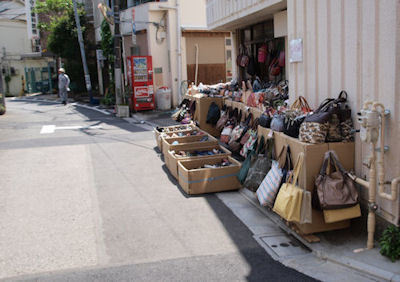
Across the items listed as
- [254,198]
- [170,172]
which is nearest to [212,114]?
[170,172]

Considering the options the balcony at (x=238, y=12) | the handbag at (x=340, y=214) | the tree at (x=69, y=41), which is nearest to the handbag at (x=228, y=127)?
the balcony at (x=238, y=12)

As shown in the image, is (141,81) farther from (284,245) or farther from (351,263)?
(351,263)

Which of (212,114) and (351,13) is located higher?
(351,13)

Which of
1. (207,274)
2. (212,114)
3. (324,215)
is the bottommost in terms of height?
(207,274)

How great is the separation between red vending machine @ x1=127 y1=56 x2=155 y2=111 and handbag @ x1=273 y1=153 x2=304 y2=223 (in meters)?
13.2

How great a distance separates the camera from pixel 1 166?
9.34 metres

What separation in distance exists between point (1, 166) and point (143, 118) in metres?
7.73

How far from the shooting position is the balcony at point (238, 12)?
8.77 m

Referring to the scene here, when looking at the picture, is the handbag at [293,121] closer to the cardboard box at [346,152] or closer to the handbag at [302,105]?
the handbag at [302,105]

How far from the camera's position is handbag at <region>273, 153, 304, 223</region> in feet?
16.0

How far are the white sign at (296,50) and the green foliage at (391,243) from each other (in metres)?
3.00

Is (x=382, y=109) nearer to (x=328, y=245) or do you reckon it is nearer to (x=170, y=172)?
(x=328, y=245)

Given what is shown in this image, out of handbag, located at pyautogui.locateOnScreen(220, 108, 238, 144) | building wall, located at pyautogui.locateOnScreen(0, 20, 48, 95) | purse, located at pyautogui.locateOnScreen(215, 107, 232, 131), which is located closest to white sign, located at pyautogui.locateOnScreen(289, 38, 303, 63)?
handbag, located at pyautogui.locateOnScreen(220, 108, 238, 144)

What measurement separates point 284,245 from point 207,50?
15206mm
